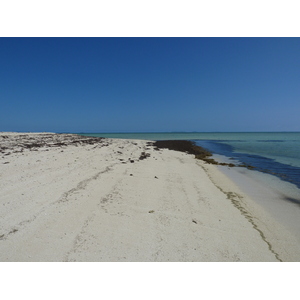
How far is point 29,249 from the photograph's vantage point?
2.87 meters

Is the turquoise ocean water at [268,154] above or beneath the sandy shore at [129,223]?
beneath

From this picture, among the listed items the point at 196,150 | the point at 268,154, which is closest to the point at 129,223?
the point at 196,150

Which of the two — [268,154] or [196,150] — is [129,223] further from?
[268,154]

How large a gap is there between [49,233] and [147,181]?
13.0ft

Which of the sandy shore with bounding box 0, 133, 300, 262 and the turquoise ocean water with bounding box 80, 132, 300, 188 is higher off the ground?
the sandy shore with bounding box 0, 133, 300, 262

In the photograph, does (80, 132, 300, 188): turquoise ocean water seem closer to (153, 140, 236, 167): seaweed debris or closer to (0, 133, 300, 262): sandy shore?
(153, 140, 236, 167): seaweed debris

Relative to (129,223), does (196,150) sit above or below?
below

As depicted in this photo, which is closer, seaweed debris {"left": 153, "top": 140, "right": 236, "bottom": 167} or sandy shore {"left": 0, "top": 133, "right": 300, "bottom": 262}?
sandy shore {"left": 0, "top": 133, "right": 300, "bottom": 262}

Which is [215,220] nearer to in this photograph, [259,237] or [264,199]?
[259,237]

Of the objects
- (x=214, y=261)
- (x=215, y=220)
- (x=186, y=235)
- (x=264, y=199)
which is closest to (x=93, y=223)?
(x=186, y=235)

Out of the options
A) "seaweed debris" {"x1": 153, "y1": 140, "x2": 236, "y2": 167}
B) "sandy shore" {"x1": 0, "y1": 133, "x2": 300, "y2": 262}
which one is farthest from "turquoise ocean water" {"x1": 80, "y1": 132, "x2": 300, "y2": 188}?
"sandy shore" {"x1": 0, "y1": 133, "x2": 300, "y2": 262}

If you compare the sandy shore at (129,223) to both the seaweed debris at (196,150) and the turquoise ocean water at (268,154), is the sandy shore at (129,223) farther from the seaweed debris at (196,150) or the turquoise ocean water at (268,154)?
the seaweed debris at (196,150)

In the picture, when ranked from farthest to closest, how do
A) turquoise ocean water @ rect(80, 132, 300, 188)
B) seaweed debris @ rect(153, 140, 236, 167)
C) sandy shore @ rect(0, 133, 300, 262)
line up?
seaweed debris @ rect(153, 140, 236, 167) → turquoise ocean water @ rect(80, 132, 300, 188) → sandy shore @ rect(0, 133, 300, 262)

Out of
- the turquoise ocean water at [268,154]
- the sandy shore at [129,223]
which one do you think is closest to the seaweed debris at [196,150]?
the turquoise ocean water at [268,154]
